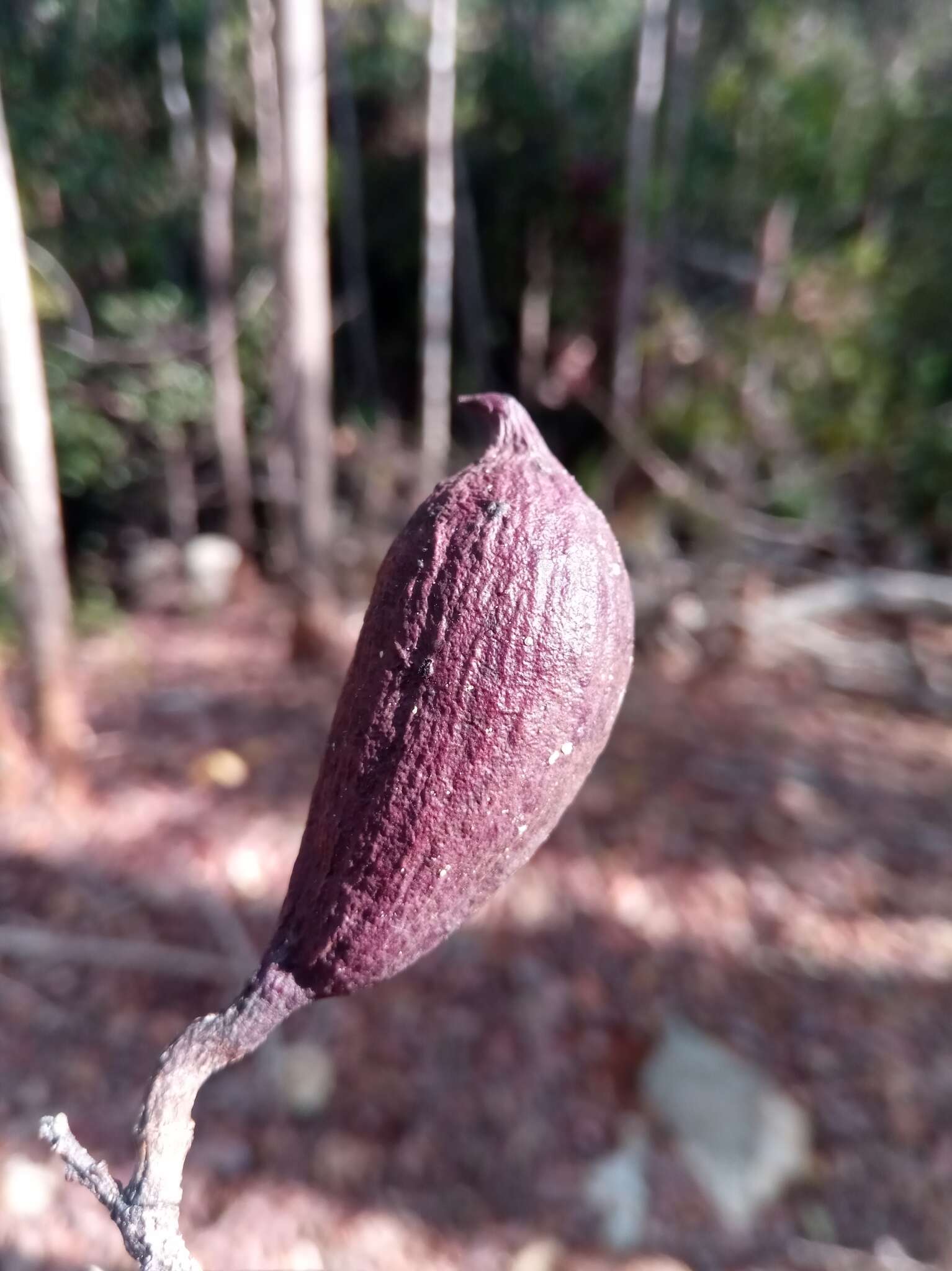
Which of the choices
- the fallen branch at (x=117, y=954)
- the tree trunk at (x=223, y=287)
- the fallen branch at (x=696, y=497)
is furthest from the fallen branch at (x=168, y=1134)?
the tree trunk at (x=223, y=287)

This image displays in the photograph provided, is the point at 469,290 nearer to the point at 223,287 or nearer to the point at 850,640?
the point at 223,287

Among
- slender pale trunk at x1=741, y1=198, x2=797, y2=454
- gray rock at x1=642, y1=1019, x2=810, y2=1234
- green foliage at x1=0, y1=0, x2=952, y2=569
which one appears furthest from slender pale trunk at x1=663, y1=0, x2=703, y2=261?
gray rock at x1=642, y1=1019, x2=810, y2=1234

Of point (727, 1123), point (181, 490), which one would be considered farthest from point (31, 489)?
point (181, 490)

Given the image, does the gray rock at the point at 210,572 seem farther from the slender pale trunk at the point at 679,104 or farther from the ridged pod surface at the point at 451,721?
the ridged pod surface at the point at 451,721

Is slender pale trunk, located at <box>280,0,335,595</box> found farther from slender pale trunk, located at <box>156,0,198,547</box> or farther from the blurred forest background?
slender pale trunk, located at <box>156,0,198,547</box>

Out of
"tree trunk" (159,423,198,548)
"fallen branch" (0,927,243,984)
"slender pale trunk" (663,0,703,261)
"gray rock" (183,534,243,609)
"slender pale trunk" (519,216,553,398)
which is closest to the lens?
"fallen branch" (0,927,243,984)

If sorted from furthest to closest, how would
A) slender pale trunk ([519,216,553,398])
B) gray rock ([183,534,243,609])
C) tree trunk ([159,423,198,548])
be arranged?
slender pale trunk ([519,216,553,398]), tree trunk ([159,423,198,548]), gray rock ([183,534,243,609])
